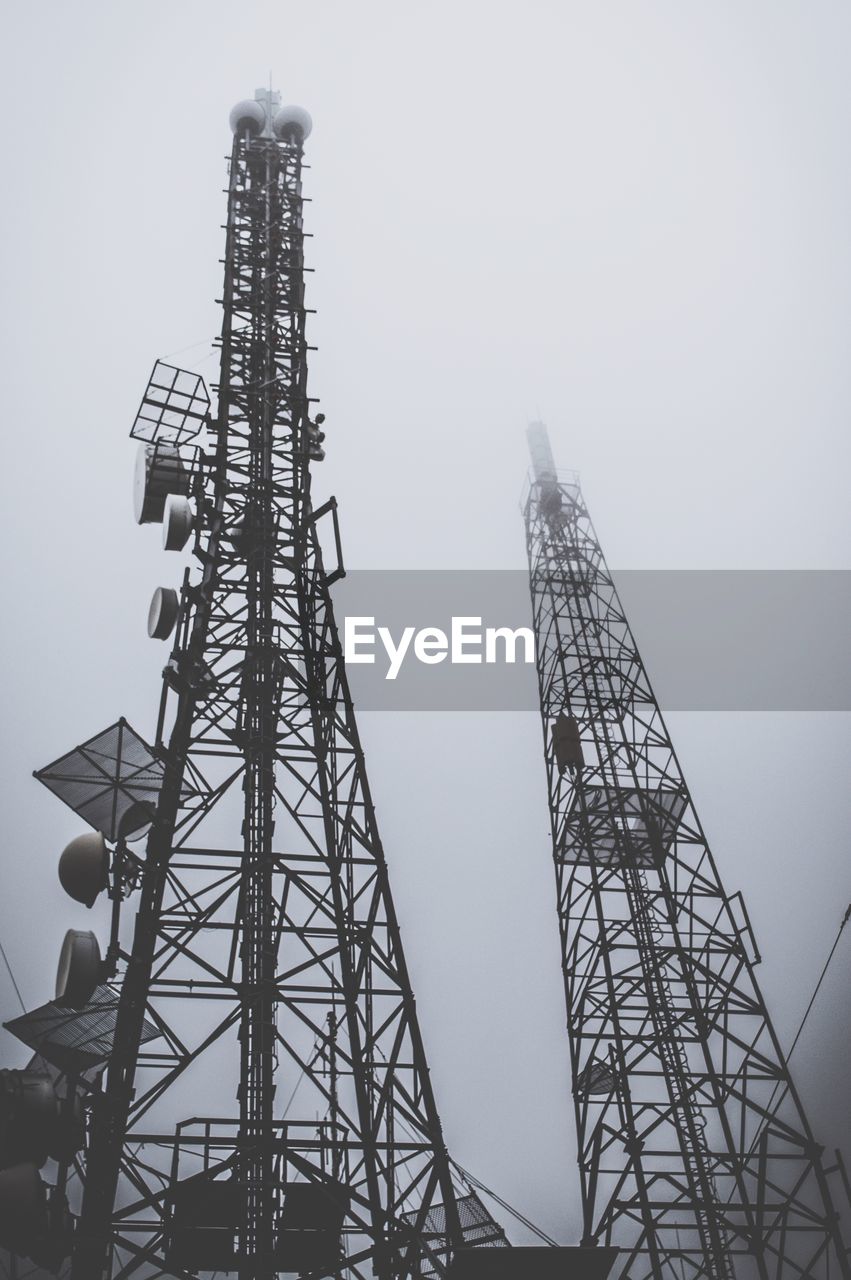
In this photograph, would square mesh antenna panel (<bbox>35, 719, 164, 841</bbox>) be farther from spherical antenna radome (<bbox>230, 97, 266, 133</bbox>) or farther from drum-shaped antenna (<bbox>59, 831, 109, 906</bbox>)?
spherical antenna radome (<bbox>230, 97, 266, 133</bbox>)

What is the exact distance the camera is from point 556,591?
3145 centimetres

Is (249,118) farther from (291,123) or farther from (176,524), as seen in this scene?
(176,524)

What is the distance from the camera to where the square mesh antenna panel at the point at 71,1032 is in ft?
63.6

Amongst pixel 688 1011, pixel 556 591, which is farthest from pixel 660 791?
pixel 556 591

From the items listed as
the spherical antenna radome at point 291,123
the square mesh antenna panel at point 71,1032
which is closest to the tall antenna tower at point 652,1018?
the square mesh antenna panel at point 71,1032

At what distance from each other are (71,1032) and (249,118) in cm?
2133

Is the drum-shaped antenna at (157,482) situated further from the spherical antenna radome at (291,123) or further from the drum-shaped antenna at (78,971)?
the spherical antenna radome at (291,123)

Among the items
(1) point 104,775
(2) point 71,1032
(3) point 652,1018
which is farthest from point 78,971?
(3) point 652,1018

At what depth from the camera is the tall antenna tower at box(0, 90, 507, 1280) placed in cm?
1261

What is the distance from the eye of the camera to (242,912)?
14773 millimetres

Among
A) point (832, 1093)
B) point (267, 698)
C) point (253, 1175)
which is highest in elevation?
point (267, 698)

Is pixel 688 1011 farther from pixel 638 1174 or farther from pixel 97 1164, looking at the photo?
pixel 97 1164

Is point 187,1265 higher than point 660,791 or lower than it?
lower

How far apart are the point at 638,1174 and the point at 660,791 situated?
8920 millimetres
